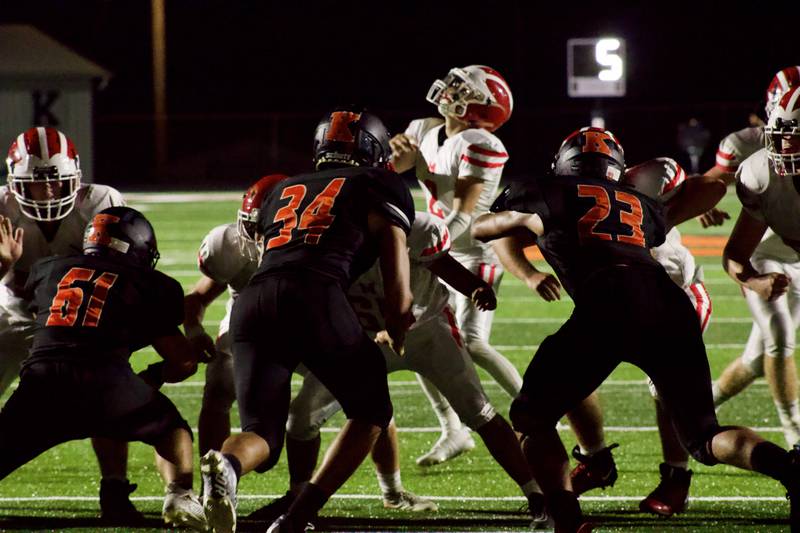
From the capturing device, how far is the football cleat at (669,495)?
4.83 metres

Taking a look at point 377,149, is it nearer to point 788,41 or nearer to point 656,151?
point 656,151

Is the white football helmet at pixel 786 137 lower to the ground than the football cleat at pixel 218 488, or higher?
higher

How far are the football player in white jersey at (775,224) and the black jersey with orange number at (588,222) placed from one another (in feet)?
2.64

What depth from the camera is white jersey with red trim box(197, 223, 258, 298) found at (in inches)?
193

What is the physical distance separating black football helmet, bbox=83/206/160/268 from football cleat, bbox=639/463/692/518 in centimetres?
189

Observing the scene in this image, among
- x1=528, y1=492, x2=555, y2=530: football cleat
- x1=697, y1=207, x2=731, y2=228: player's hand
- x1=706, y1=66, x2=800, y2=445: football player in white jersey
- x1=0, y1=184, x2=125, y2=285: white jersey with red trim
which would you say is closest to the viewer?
x1=528, y1=492, x2=555, y2=530: football cleat

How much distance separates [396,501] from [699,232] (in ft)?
40.8

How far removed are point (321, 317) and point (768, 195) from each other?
1956 millimetres

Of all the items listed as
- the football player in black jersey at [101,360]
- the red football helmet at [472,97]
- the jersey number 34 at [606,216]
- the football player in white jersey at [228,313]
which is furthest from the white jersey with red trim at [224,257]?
the red football helmet at [472,97]

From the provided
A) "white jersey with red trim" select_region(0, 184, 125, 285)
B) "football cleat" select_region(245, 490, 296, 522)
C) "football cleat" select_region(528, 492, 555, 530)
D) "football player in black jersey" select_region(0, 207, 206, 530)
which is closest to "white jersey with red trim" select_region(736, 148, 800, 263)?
"football cleat" select_region(528, 492, 555, 530)

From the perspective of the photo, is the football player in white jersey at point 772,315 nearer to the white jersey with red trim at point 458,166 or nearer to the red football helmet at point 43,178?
the white jersey with red trim at point 458,166

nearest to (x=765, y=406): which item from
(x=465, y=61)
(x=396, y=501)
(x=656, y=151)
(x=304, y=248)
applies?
(x=396, y=501)

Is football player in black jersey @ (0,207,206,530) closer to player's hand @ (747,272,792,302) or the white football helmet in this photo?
player's hand @ (747,272,792,302)

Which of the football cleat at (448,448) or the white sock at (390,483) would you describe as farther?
the football cleat at (448,448)
